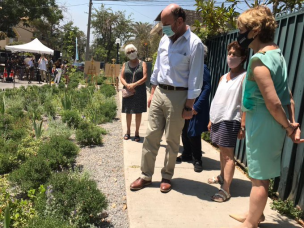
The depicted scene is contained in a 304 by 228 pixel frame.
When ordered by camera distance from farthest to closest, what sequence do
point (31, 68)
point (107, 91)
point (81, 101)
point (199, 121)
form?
1. point (31, 68)
2. point (107, 91)
3. point (81, 101)
4. point (199, 121)

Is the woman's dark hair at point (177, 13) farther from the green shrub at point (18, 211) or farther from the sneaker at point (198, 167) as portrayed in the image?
the green shrub at point (18, 211)

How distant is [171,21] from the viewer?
3.05m

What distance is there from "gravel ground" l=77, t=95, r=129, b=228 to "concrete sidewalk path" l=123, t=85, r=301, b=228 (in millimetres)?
122

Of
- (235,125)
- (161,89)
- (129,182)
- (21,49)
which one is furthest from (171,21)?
(21,49)

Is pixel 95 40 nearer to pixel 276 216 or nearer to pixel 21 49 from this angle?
pixel 21 49

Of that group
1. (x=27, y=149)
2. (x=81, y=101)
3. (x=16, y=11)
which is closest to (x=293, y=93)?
(x=27, y=149)

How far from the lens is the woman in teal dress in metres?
2.21

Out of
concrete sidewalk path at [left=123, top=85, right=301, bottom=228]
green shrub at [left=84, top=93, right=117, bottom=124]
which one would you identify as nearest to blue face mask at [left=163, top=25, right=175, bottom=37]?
concrete sidewalk path at [left=123, top=85, right=301, bottom=228]

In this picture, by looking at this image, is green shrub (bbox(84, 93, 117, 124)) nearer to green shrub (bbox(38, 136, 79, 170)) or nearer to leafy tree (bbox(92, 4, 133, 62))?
green shrub (bbox(38, 136, 79, 170))

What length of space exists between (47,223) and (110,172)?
6.08ft

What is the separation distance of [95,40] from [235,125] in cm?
4714

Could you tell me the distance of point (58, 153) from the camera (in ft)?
13.0

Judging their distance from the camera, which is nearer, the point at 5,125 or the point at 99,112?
the point at 5,125

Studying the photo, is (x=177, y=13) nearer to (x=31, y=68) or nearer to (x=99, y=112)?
(x=99, y=112)
